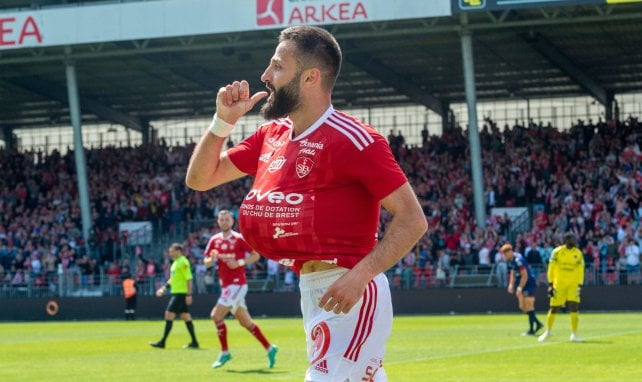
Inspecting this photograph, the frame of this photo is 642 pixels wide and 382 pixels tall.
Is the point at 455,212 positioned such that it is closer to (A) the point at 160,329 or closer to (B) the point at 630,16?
(B) the point at 630,16

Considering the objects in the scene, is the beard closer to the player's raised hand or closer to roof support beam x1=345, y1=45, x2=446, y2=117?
the player's raised hand

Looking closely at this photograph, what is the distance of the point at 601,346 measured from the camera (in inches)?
837

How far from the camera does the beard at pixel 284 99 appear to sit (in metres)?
6.25

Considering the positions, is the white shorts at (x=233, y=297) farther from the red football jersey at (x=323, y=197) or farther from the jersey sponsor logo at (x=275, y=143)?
the red football jersey at (x=323, y=197)

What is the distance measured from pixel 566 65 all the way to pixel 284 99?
47484mm

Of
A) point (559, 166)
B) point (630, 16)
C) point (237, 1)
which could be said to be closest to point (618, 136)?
point (559, 166)

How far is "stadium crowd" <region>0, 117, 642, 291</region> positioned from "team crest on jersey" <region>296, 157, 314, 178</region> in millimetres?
30806

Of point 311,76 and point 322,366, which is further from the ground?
point 311,76

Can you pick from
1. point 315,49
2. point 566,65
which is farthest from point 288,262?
point 566,65

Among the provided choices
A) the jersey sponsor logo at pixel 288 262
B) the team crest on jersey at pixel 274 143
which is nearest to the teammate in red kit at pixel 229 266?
the team crest on jersey at pixel 274 143

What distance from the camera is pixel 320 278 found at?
641 centimetres

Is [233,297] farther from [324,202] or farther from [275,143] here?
[324,202]

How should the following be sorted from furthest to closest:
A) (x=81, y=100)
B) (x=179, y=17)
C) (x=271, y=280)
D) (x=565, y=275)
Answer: (x=81, y=100) < (x=179, y=17) < (x=271, y=280) < (x=565, y=275)

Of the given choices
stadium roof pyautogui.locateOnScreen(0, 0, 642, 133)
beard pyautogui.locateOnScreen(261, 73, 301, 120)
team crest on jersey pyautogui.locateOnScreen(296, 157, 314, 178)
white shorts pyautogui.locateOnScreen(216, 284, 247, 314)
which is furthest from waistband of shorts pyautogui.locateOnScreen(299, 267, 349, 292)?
stadium roof pyautogui.locateOnScreen(0, 0, 642, 133)
